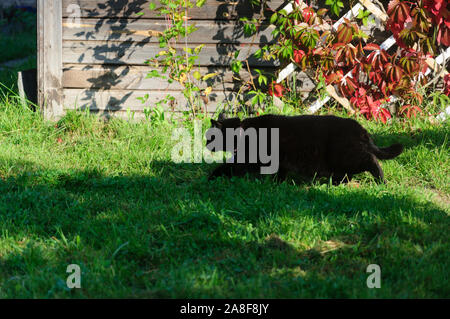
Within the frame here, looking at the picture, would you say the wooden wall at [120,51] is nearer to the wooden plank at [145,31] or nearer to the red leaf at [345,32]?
the wooden plank at [145,31]

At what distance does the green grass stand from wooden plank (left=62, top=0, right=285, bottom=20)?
5.50 feet

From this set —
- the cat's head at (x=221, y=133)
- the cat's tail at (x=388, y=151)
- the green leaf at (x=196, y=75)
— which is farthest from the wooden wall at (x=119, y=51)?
the cat's tail at (x=388, y=151)

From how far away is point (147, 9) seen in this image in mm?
5137

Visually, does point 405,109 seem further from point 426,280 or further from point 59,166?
point 59,166

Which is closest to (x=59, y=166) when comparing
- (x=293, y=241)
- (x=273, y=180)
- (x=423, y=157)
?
(x=273, y=180)

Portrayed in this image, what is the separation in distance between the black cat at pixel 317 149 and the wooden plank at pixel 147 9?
5.64ft

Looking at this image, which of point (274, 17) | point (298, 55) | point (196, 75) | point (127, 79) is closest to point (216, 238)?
point (196, 75)

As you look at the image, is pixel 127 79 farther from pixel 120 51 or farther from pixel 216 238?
pixel 216 238

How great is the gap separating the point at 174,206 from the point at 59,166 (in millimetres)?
1423

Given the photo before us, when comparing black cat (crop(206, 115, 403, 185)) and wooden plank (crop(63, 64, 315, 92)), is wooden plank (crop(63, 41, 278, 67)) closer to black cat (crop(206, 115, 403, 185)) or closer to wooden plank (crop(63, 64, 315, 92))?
wooden plank (crop(63, 64, 315, 92))

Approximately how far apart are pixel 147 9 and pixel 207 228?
3.18 metres

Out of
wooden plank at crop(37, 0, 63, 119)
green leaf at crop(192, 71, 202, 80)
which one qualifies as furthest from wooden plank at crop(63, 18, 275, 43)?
green leaf at crop(192, 71, 202, 80)

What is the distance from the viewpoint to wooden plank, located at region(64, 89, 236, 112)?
5.27m

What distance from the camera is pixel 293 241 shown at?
2.73 m
